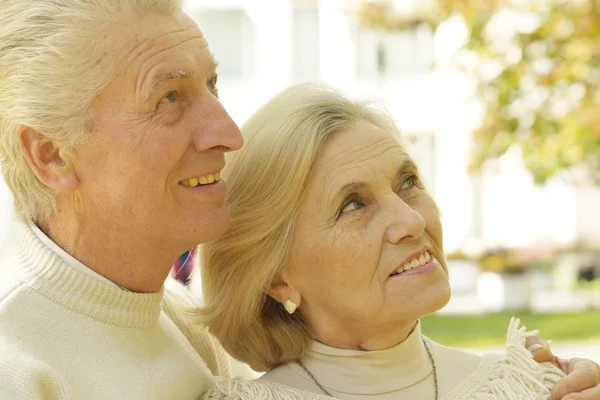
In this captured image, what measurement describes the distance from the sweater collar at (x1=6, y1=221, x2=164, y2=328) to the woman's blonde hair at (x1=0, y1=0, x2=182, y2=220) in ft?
0.82

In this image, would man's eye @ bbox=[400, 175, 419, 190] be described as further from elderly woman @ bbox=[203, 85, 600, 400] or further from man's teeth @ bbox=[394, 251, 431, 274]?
man's teeth @ bbox=[394, 251, 431, 274]

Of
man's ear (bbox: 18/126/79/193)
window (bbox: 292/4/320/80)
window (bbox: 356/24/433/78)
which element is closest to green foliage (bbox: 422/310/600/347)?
window (bbox: 356/24/433/78)

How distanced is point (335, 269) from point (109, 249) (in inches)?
21.1

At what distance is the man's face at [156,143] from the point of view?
86.9 inches

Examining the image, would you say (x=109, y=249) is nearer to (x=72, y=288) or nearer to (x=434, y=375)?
(x=72, y=288)

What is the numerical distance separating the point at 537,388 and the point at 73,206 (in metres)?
1.18

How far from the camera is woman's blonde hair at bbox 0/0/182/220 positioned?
7.12ft

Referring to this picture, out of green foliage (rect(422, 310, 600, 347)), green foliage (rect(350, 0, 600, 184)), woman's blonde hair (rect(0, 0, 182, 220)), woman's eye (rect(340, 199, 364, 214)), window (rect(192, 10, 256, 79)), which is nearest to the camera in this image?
woman's blonde hair (rect(0, 0, 182, 220))

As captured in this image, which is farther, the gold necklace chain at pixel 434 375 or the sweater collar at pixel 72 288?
the gold necklace chain at pixel 434 375

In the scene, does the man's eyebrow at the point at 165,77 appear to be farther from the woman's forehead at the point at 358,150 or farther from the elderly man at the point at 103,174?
the woman's forehead at the point at 358,150

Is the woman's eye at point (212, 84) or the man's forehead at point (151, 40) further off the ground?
the man's forehead at point (151, 40)

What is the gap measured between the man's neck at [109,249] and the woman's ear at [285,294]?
1.07 ft

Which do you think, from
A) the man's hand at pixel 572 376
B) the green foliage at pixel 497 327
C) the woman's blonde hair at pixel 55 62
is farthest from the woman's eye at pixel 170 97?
the green foliage at pixel 497 327

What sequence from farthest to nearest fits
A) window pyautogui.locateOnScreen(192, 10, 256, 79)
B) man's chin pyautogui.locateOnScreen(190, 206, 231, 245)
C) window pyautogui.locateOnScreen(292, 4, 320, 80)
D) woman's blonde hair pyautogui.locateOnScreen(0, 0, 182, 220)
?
window pyautogui.locateOnScreen(292, 4, 320, 80) < window pyautogui.locateOnScreen(192, 10, 256, 79) < man's chin pyautogui.locateOnScreen(190, 206, 231, 245) < woman's blonde hair pyautogui.locateOnScreen(0, 0, 182, 220)
